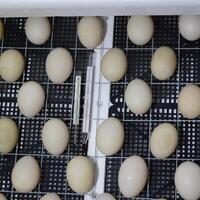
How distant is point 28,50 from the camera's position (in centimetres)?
155

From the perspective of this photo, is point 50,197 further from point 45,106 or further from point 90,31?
point 90,31

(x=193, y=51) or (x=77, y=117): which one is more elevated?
(x=193, y=51)

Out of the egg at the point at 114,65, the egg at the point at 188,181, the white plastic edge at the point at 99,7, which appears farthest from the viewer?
the egg at the point at 114,65

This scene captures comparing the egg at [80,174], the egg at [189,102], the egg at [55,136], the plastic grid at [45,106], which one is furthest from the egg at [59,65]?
the egg at [189,102]

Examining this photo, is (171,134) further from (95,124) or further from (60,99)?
(60,99)

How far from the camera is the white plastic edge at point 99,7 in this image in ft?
3.10

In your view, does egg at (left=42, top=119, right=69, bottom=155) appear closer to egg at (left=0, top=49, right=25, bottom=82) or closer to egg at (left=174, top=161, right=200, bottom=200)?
egg at (left=0, top=49, right=25, bottom=82)

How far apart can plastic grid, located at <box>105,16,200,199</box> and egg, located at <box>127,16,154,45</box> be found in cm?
4

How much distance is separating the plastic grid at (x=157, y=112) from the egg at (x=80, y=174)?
0.07 meters

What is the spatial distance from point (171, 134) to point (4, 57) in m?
0.59

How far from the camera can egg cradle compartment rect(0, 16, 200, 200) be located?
1.41 m

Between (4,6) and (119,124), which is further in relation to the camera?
(119,124)

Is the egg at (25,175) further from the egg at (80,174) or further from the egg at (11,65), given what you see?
the egg at (11,65)

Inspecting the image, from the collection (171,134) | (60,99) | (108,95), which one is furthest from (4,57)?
(171,134)
